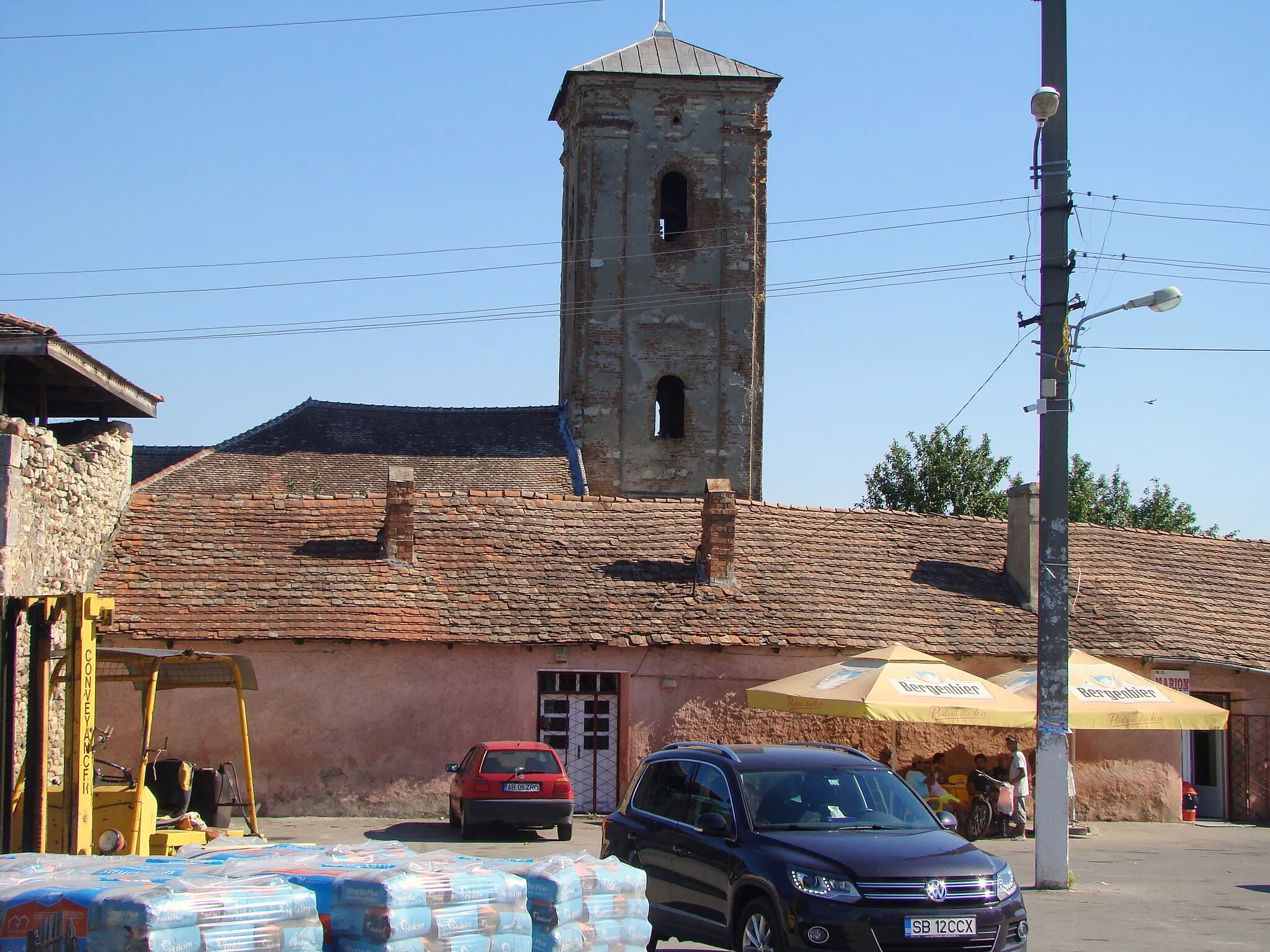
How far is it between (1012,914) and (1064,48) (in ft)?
32.5

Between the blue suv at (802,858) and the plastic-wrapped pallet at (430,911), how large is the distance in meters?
2.29

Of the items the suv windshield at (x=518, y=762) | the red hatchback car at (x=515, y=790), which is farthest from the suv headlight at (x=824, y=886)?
the suv windshield at (x=518, y=762)

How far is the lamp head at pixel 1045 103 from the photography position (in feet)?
49.2

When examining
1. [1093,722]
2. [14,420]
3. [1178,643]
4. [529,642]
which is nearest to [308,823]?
[529,642]

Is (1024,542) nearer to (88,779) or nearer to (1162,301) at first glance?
(1162,301)

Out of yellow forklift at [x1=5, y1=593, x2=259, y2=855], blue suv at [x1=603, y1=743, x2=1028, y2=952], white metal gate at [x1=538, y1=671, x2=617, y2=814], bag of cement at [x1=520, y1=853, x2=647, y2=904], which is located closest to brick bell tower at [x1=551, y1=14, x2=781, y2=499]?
white metal gate at [x1=538, y1=671, x2=617, y2=814]

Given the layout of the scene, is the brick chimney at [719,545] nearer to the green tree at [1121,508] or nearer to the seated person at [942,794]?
the seated person at [942,794]

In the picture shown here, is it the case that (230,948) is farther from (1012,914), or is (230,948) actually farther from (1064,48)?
(1064,48)

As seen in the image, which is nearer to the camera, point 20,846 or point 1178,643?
point 20,846

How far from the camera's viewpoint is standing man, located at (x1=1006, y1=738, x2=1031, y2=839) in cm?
2136

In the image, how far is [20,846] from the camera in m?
11.8

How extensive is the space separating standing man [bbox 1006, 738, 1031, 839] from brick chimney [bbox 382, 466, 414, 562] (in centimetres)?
1014

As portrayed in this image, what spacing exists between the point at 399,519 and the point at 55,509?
5701mm

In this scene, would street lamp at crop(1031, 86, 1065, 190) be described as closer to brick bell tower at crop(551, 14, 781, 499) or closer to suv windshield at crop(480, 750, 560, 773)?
suv windshield at crop(480, 750, 560, 773)
